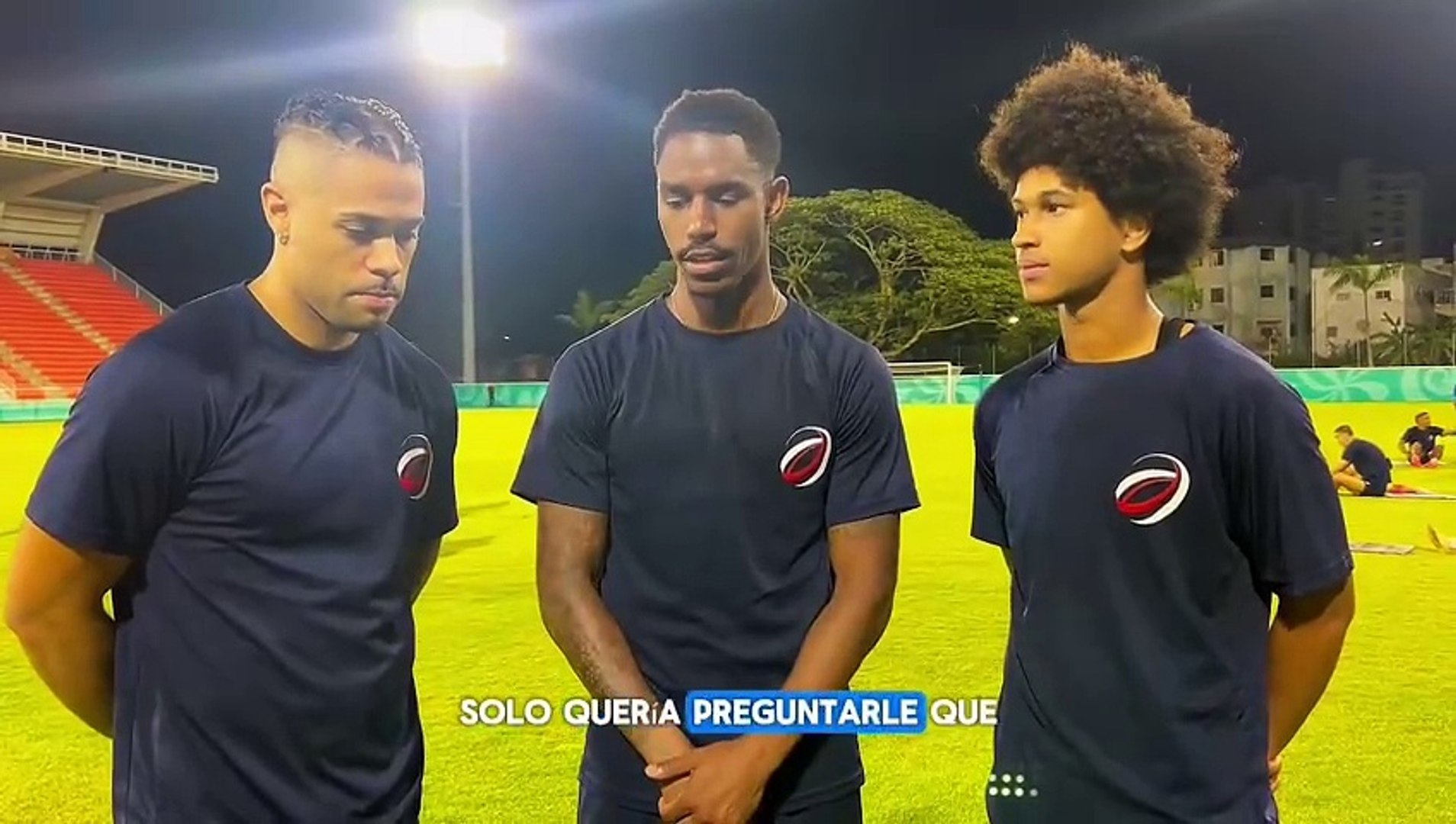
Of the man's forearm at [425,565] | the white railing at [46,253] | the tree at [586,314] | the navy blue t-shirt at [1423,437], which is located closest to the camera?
the man's forearm at [425,565]

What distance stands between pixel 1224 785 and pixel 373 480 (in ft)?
3.92

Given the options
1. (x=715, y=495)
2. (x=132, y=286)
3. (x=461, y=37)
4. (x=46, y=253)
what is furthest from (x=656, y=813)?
(x=46, y=253)

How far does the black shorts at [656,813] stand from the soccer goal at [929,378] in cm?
64

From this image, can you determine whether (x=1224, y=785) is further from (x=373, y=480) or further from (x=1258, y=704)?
(x=373, y=480)

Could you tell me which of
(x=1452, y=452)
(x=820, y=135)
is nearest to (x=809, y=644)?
(x=820, y=135)

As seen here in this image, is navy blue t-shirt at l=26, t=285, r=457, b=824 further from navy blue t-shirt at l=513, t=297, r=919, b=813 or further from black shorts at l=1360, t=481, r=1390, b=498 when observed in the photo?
black shorts at l=1360, t=481, r=1390, b=498

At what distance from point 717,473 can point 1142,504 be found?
1.82 feet

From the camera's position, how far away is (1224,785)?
145 cm

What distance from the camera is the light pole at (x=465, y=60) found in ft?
6.29

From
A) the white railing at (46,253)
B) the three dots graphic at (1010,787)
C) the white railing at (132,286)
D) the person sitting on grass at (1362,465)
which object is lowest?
the three dots graphic at (1010,787)

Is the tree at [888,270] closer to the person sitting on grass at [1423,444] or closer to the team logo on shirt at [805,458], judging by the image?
the team logo on shirt at [805,458]

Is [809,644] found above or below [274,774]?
above

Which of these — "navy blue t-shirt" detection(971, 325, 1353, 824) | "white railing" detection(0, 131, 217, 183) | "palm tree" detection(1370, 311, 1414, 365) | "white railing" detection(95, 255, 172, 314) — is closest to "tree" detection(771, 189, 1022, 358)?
"navy blue t-shirt" detection(971, 325, 1353, 824)

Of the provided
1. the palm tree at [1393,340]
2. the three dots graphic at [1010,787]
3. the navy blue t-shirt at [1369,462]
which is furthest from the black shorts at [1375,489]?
the three dots graphic at [1010,787]
